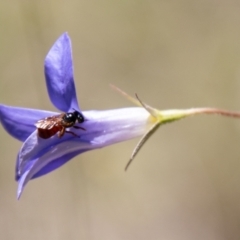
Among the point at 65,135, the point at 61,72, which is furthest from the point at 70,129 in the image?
the point at 61,72

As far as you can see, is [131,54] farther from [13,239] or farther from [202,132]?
[13,239]

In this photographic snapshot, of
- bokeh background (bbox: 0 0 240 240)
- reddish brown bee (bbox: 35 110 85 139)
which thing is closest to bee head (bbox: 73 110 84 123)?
reddish brown bee (bbox: 35 110 85 139)

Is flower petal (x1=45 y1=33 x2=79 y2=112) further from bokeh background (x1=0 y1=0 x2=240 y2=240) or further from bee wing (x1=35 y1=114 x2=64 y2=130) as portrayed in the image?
bokeh background (x1=0 y1=0 x2=240 y2=240)

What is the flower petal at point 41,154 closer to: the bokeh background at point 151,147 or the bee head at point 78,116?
the bee head at point 78,116

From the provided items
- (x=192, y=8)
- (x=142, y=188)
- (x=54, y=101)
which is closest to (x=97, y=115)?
(x=54, y=101)

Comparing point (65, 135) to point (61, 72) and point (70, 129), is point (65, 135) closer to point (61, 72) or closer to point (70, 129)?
point (70, 129)

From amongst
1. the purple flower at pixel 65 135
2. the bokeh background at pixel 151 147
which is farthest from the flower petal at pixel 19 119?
the bokeh background at pixel 151 147

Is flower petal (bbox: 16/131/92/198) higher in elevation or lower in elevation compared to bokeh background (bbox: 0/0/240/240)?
higher
